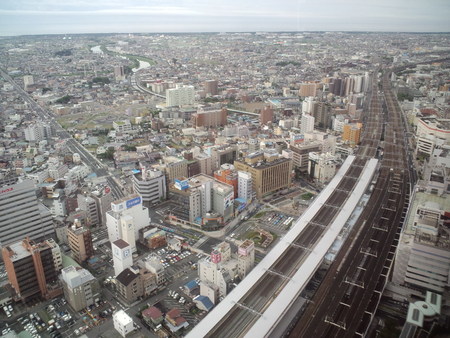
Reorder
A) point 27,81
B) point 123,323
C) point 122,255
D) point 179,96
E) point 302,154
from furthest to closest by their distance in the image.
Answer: point 27,81, point 179,96, point 302,154, point 122,255, point 123,323

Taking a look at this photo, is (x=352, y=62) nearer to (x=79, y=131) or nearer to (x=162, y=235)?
(x=79, y=131)

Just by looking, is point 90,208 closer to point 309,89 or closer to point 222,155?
point 222,155

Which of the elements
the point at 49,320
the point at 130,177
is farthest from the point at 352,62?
the point at 49,320

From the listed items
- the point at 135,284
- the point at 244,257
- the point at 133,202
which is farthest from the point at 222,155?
the point at 135,284

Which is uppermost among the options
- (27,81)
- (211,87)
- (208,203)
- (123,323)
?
(27,81)

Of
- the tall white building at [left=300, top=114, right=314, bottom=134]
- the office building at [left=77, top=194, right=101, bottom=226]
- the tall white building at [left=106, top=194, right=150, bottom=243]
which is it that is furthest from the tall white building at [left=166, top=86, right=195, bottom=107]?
the tall white building at [left=106, top=194, right=150, bottom=243]

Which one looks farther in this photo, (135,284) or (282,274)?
(135,284)

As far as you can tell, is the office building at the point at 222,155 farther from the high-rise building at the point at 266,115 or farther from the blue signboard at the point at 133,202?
the high-rise building at the point at 266,115

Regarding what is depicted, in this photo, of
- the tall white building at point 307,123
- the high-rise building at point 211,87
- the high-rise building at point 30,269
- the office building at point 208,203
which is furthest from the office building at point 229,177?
the high-rise building at point 211,87
